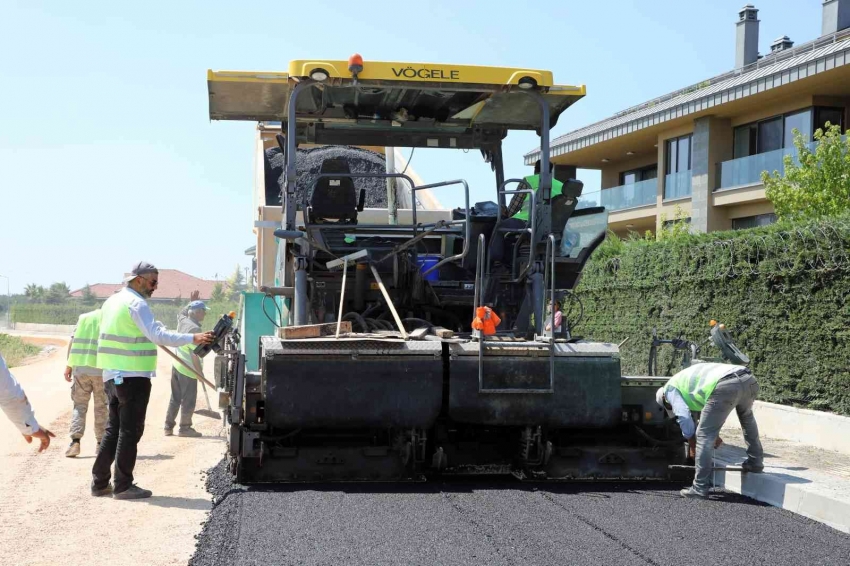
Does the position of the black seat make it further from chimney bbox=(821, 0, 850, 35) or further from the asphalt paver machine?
chimney bbox=(821, 0, 850, 35)

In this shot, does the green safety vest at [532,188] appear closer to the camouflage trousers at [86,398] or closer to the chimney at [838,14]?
the camouflage trousers at [86,398]

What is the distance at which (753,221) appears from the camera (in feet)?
75.9

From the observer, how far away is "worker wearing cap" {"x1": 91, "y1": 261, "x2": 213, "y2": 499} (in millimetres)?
6555

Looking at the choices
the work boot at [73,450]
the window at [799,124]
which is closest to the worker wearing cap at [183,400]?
the work boot at [73,450]

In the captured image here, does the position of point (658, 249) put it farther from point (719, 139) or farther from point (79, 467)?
point (719, 139)

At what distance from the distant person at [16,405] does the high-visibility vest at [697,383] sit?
13.4ft

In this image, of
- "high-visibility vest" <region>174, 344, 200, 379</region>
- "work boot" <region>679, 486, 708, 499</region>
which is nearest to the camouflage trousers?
"high-visibility vest" <region>174, 344, 200, 379</region>

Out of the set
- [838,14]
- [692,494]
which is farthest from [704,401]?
[838,14]

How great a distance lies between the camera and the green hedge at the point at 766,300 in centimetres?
929

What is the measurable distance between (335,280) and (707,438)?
110 inches

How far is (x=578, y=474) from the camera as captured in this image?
6730mm

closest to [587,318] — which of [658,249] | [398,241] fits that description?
[658,249]

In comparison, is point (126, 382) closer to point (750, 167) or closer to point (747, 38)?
point (750, 167)

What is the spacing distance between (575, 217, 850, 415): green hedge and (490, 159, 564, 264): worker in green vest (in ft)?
5.24
